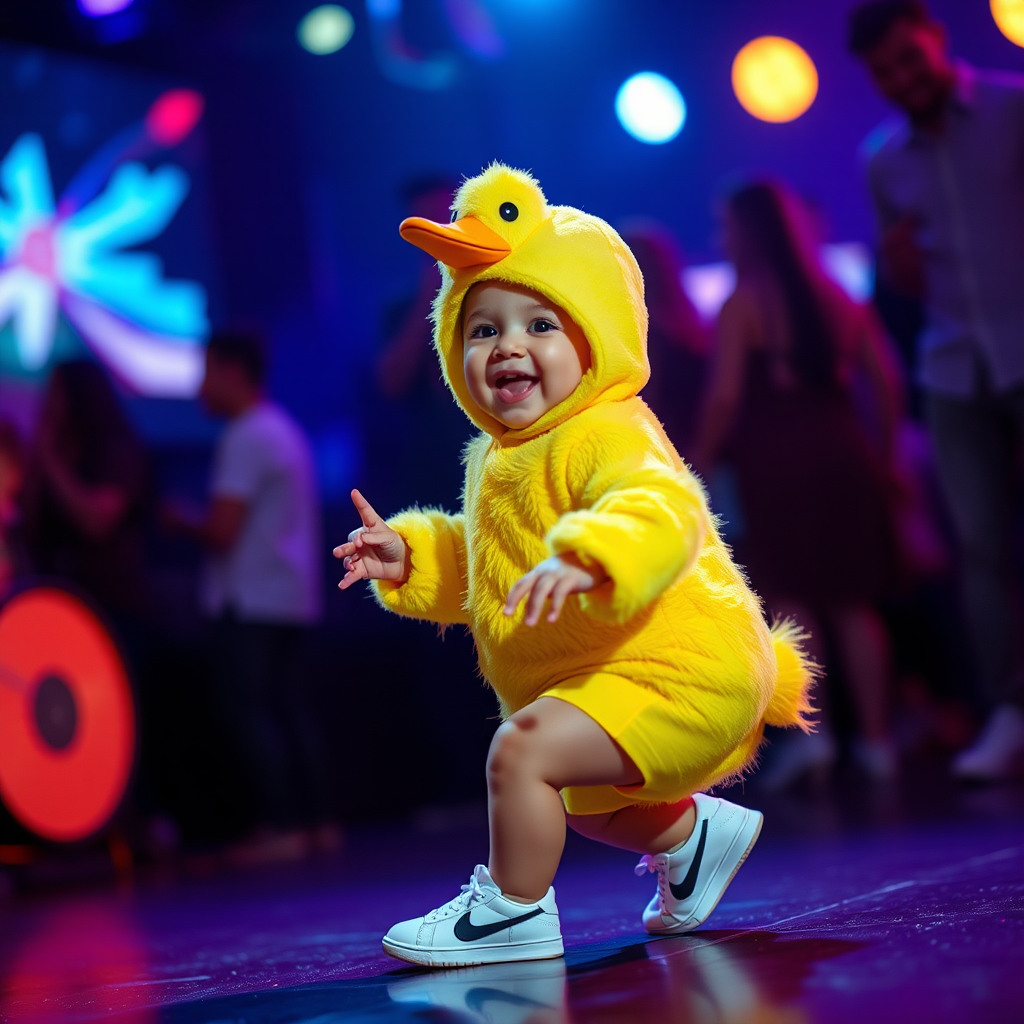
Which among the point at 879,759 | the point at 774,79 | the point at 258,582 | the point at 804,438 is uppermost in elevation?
the point at 774,79

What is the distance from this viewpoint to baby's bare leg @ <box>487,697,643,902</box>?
1.37 metres

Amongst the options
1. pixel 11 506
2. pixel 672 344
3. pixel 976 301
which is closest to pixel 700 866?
pixel 976 301

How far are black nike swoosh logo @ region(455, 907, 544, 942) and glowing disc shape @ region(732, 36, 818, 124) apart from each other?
497 cm

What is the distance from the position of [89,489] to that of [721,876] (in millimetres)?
2861

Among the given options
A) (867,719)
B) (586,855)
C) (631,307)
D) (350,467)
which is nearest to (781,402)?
(867,719)

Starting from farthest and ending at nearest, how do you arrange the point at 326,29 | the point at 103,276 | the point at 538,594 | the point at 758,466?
1. the point at 326,29
2. the point at 103,276
3. the point at 758,466
4. the point at 538,594

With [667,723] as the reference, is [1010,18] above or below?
above

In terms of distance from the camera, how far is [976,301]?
10.4ft

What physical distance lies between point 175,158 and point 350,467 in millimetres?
1407

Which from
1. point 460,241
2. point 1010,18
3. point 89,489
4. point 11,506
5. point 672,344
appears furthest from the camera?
A: point 1010,18

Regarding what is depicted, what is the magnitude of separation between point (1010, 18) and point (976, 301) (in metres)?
2.07

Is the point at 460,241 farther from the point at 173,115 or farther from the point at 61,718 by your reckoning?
the point at 173,115

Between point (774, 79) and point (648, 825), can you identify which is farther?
point (774, 79)

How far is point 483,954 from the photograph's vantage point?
1397 millimetres
